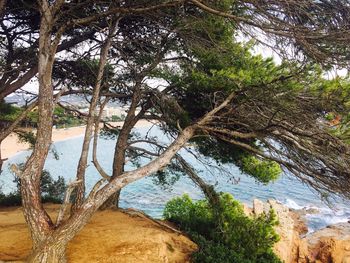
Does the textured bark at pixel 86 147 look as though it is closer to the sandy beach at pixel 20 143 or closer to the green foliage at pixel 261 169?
the green foliage at pixel 261 169

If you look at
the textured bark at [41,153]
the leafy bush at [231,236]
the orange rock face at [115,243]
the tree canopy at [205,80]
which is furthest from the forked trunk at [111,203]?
the textured bark at [41,153]

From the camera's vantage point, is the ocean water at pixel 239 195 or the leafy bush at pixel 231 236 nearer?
the leafy bush at pixel 231 236

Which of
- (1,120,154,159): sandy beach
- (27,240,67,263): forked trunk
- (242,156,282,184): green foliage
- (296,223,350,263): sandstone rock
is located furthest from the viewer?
(1,120,154,159): sandy beach

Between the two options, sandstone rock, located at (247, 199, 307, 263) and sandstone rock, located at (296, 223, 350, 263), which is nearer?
sandstone rock, located at (247, 199, 307, 263)

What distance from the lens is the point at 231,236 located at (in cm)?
788

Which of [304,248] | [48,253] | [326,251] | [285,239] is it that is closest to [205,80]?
[48,253]

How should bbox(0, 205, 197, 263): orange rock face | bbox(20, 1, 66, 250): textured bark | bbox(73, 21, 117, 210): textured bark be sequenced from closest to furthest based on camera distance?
bbox(20, 1, 66, 250): textured bark
bbox(73, 21, 117, 210): textured bark
bbox(0, 205, 197, 263): orange rock face

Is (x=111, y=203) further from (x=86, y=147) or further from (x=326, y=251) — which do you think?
(x=326, y=251)

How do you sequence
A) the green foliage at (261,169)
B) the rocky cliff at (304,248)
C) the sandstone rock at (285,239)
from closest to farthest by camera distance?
the green foliage at (261,169)
the sandstone rock at (285,239)
the rocky cliff at (304,248)

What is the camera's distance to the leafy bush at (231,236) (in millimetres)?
7074

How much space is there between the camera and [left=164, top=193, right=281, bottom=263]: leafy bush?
7.07 meters

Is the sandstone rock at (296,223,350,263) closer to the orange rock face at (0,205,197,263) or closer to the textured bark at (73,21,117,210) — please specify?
the orange rock face at (0,205,197,263)

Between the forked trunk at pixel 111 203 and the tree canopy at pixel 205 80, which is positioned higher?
the tree canopy at pixel 205 80

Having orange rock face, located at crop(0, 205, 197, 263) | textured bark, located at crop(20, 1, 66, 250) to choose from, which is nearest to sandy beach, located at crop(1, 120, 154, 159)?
orange rock face, located at crop(0, 205, 197, 263)
